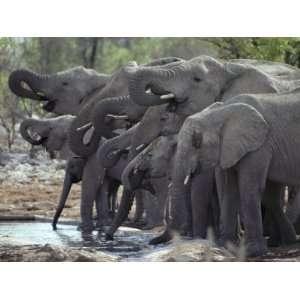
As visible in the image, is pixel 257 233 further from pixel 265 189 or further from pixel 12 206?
pixel 12 206

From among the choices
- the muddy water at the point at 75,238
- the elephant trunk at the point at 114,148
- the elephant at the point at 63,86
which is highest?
the elephant at the point at 63,86

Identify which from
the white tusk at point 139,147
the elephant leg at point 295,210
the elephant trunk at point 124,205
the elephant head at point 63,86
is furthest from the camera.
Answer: the elephant head at point 63,86

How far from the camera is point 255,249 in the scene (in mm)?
8812

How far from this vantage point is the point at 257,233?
884cm

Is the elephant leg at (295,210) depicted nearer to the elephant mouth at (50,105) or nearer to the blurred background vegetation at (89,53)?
the elephant mouth at (50,105)

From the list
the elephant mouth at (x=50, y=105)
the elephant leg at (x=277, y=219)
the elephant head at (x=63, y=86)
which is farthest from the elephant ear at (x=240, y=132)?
the elephant mouth at (x=50, y=105)

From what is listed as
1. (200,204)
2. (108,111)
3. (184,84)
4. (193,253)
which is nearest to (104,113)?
(108,111)

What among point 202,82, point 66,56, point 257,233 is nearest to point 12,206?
point 202,82

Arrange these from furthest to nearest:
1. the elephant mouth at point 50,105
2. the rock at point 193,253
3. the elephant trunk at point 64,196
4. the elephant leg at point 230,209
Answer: the elephant mouth at point 50,105 < the elephant trunk at point 64,196 < the elephant leg at point 230,209 < the rock at point 193,253

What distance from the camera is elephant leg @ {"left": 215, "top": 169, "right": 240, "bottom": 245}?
359 inches

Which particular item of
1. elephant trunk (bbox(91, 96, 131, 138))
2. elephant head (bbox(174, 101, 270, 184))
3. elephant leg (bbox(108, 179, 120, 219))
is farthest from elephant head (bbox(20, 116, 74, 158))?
elephant head (bbox(174, 101, 270, 184))

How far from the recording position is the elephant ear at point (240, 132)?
8828 mm

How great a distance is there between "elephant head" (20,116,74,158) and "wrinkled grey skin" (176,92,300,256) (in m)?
3.85

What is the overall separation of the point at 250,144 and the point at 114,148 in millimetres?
2283
